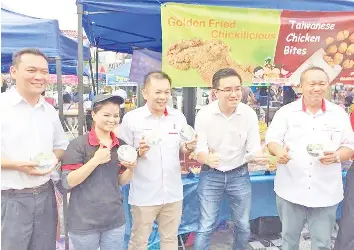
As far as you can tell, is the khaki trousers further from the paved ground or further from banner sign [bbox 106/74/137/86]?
banner sign [bbox 106/74/137/86]

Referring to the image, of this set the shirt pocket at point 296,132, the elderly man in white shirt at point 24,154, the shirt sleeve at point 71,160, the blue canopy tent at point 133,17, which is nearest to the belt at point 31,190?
the elderly man in white shirt at point 24,154

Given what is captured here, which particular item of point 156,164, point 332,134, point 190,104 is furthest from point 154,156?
point 190,104

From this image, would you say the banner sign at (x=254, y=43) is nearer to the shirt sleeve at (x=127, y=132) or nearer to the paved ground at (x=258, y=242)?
the shirt sleeve at (x=127, y=132)

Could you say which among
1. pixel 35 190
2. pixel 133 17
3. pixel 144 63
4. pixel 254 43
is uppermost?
pixel 133 17

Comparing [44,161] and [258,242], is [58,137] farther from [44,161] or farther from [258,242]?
[258,242]

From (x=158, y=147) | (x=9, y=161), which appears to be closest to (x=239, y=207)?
(x=158, y=147)

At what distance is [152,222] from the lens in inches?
98.6

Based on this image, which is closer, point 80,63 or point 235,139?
point 235,139

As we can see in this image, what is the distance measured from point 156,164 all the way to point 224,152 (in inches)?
21.8

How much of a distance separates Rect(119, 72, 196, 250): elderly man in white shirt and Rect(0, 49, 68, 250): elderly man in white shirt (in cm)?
63

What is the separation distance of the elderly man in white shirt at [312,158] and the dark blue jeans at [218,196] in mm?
303

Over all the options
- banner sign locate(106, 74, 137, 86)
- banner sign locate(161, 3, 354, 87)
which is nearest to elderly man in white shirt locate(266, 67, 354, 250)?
banner sign locate(161, 3, 354, 87)

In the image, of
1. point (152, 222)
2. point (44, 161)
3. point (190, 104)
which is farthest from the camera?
point (190, 104)

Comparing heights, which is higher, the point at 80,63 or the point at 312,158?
the point at 80,63
